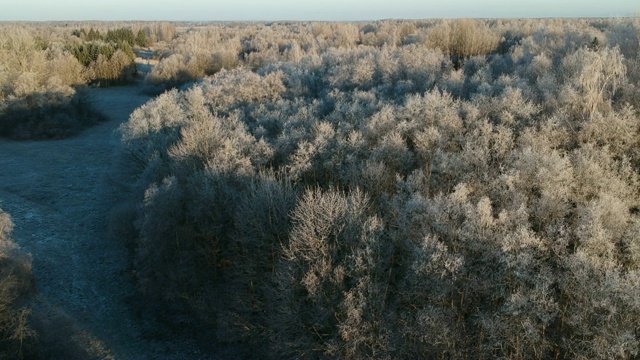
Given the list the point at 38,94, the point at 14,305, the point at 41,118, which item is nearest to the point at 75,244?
the point at 14,305

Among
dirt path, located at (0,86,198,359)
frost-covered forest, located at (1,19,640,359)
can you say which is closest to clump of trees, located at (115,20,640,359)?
frost-covered forest, located at (1,19,640,359)

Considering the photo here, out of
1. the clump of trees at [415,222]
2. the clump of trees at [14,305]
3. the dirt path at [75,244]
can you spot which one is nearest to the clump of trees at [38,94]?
the dirt path at [75,244]

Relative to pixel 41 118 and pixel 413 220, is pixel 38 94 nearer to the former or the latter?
pixel 41 118

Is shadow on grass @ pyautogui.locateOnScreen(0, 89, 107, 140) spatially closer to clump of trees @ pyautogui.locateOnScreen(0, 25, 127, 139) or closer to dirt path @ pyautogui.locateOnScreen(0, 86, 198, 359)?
clump of trees @ pyautogui.locateOnScreen(0, 25, 127, 139)

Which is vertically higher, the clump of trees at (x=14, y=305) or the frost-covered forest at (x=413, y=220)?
the frost-covered forest at (x=413, y=220)

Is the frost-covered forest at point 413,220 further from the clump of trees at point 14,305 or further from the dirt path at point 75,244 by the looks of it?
the clump of trees at point 14,305
